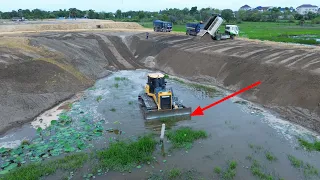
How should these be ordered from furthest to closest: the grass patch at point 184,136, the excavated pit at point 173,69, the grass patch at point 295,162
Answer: the excavated pit at point 173,69 → the grass patch at point 184,136 → the grass patch at point 295,162

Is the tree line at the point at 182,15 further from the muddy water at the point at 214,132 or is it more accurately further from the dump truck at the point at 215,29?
the muddy water at the point at 214,132

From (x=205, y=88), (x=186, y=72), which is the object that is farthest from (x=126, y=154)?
(x=186, y=72)

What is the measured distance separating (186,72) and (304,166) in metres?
19.7

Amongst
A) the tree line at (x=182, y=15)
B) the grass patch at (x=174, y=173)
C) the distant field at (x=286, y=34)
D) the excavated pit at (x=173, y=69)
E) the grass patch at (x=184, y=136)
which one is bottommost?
the grass patch at (x=174, y=173)

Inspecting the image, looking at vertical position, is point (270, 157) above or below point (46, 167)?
above

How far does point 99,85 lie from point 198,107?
11.3 meters

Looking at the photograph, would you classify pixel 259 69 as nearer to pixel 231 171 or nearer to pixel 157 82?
pixel 157 82

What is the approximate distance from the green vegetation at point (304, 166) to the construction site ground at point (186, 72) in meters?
0.38

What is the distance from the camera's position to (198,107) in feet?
66.1

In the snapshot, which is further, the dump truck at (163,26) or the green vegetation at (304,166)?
the dump truck at (163,26)

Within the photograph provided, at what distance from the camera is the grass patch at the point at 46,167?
1138 cm

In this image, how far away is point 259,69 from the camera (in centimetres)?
2439

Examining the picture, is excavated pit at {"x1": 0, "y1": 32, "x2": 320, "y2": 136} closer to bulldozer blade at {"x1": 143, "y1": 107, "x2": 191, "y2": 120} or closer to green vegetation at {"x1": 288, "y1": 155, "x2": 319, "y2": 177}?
green vegetation at {"x1": 288, "y1": 155, "x2": 319, "y2": 177}

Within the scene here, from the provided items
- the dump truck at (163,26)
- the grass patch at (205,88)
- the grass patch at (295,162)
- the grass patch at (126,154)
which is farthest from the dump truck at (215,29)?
the grass patch at (295,162)
